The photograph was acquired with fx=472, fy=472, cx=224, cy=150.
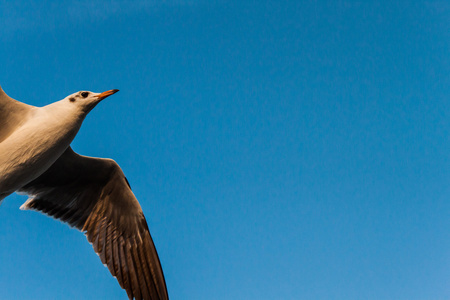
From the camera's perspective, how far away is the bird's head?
9500 mm

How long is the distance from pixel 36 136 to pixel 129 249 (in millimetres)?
4053

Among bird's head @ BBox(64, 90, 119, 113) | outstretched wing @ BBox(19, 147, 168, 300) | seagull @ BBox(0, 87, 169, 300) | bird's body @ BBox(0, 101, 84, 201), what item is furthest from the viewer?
outstretched wing @ BBox(19, 147, 168, 300)

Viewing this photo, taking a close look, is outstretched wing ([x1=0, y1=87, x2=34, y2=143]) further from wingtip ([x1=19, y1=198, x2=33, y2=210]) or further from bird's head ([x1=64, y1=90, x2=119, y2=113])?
wingtip ([x1=19, y1=198, x2=33, y2=210])

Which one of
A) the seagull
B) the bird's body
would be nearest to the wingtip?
the seagull

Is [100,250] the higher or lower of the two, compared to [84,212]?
lower

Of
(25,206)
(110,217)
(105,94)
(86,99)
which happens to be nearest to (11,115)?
(86,99)

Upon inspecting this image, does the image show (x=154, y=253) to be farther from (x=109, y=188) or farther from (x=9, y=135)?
(x=9, y=135)

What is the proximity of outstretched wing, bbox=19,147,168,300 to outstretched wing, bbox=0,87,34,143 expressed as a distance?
2.00 metres

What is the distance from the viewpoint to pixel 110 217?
11.9m

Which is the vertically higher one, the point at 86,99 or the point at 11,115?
the point at 86,99

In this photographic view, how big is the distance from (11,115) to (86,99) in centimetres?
161

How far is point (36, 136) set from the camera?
912 cm

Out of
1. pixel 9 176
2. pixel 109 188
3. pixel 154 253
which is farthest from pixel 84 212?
pixel 9 176

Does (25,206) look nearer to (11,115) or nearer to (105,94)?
(11,115)
